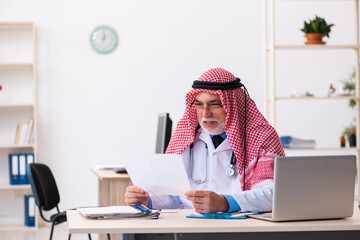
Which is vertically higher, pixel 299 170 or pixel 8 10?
pixel 8 10

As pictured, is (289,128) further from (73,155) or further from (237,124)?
(237,124)

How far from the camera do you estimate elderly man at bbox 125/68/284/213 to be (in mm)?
2967

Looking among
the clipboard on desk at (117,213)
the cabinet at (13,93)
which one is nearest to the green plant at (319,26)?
the cabinet at (13,93)

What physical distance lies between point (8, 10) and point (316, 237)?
5346 millimetres

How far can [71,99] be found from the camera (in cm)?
690

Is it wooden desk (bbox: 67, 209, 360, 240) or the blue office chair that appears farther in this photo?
the blue office chair

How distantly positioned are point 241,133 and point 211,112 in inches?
7.2

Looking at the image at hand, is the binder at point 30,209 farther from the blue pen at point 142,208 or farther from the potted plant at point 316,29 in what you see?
the blue pen at point 142,208

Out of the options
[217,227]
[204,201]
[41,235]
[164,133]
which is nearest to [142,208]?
[204,201]

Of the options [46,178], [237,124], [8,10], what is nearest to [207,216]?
[237,124]

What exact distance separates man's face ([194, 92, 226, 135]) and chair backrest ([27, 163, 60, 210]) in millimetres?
1784

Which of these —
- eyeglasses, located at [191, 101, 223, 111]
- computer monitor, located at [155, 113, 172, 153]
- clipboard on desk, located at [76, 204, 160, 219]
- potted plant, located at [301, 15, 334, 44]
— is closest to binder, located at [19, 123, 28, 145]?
computer monitor, located at [155, 113, 172, 153]

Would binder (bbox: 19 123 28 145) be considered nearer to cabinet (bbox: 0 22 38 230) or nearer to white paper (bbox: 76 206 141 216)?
cabinet (bbox: 0 22 38 230)

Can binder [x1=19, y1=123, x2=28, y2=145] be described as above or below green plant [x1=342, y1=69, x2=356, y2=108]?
below
